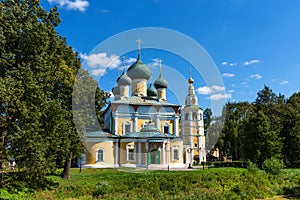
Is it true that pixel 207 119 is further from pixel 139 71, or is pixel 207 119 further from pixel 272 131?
pixel 272 131

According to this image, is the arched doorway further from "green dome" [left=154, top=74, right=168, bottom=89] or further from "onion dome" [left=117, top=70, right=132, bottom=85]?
"green dome" [left=154, top=74, right=168, bottom=89]

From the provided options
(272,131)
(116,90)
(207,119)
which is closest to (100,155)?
(116,90)

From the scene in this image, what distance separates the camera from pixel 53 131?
13.3 metres

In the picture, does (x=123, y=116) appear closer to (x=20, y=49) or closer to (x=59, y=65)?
(x=59, y=65)

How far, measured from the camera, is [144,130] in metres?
25.7

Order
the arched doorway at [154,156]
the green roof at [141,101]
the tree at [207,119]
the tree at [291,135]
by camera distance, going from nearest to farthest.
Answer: the arched doorway at [154,156], the tree at [291,135], the green roof at [141,101], the tree at [207,119]

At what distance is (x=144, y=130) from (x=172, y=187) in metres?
10.6

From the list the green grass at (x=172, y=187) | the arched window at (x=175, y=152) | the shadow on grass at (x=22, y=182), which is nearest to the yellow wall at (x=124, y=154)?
the arched window at (x=175, y=152)

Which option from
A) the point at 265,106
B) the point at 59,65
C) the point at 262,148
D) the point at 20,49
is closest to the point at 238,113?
the point at 265,106

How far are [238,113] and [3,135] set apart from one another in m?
36.7

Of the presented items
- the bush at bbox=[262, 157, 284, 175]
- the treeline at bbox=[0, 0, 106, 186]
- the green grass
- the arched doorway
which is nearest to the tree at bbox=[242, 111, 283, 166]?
the bush at bbox=[262, 157, 284, 175]

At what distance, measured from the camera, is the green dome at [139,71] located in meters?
31.2

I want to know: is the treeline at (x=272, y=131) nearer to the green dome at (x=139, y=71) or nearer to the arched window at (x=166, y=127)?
the arched window at (x=166, y=127)

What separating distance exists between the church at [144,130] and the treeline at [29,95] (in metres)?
8.37
